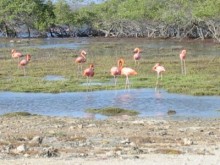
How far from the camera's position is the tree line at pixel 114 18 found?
6919 centimetres

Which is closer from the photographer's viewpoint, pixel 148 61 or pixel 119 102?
pixel 119 102

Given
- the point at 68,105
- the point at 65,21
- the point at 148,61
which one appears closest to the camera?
the point at 68,105

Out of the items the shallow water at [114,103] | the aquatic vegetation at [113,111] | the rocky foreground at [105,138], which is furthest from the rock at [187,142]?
the aquatic vegetation at [113,111]

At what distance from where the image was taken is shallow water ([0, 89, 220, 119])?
22.2 meters

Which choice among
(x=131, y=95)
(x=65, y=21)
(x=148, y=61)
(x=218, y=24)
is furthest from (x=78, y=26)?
(x=131, y=95)

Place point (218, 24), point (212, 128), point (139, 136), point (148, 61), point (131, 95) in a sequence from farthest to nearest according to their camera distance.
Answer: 1. point (218, 24)
2. point (148, 61)
3. point (131, 95)
4. point (212, 128)
5. point (139, 136)

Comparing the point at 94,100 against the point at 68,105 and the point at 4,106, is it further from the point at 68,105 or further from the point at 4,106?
the point at 4,106

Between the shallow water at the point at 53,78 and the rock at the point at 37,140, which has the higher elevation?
the rock at the point at 37,140

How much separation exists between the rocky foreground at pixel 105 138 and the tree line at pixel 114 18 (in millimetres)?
44191

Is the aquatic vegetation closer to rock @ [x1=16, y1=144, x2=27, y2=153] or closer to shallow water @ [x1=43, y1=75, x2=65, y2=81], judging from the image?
rock @ [x1=16, y1=144, x2=27, y2=153]

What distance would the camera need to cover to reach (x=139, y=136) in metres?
16.2

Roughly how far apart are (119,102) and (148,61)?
17.6 meters

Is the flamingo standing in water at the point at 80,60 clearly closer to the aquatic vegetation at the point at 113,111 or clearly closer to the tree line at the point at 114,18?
the aquatic vegetation at the point at 113,111

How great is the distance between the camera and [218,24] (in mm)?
64000
